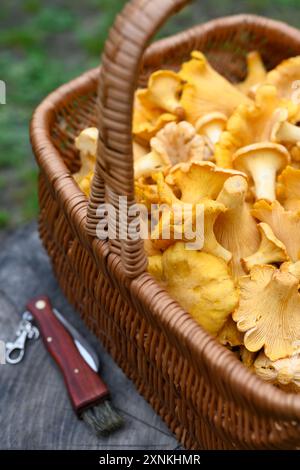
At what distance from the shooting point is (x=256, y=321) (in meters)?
1.05

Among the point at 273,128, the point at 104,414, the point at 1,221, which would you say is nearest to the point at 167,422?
the point at 104,414

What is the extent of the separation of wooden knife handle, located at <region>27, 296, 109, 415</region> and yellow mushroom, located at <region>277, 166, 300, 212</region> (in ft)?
1.81

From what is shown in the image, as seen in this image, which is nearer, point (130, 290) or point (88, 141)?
point (130, 290)

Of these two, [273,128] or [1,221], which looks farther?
[1,221]

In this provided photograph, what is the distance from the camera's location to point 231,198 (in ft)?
3.57

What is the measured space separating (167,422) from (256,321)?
1.04 feet

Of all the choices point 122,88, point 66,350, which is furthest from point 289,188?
point 66,350

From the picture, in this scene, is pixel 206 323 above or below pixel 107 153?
below

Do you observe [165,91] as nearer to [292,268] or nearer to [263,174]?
[263,174]

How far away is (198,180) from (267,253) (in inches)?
7.5

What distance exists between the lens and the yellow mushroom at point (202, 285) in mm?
1038

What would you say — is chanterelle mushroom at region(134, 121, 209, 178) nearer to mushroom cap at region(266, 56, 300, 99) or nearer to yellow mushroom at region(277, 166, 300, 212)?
yellow mushroom at region(277, 166, 300, 212)

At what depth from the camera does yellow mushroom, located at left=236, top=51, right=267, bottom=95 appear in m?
1.64
